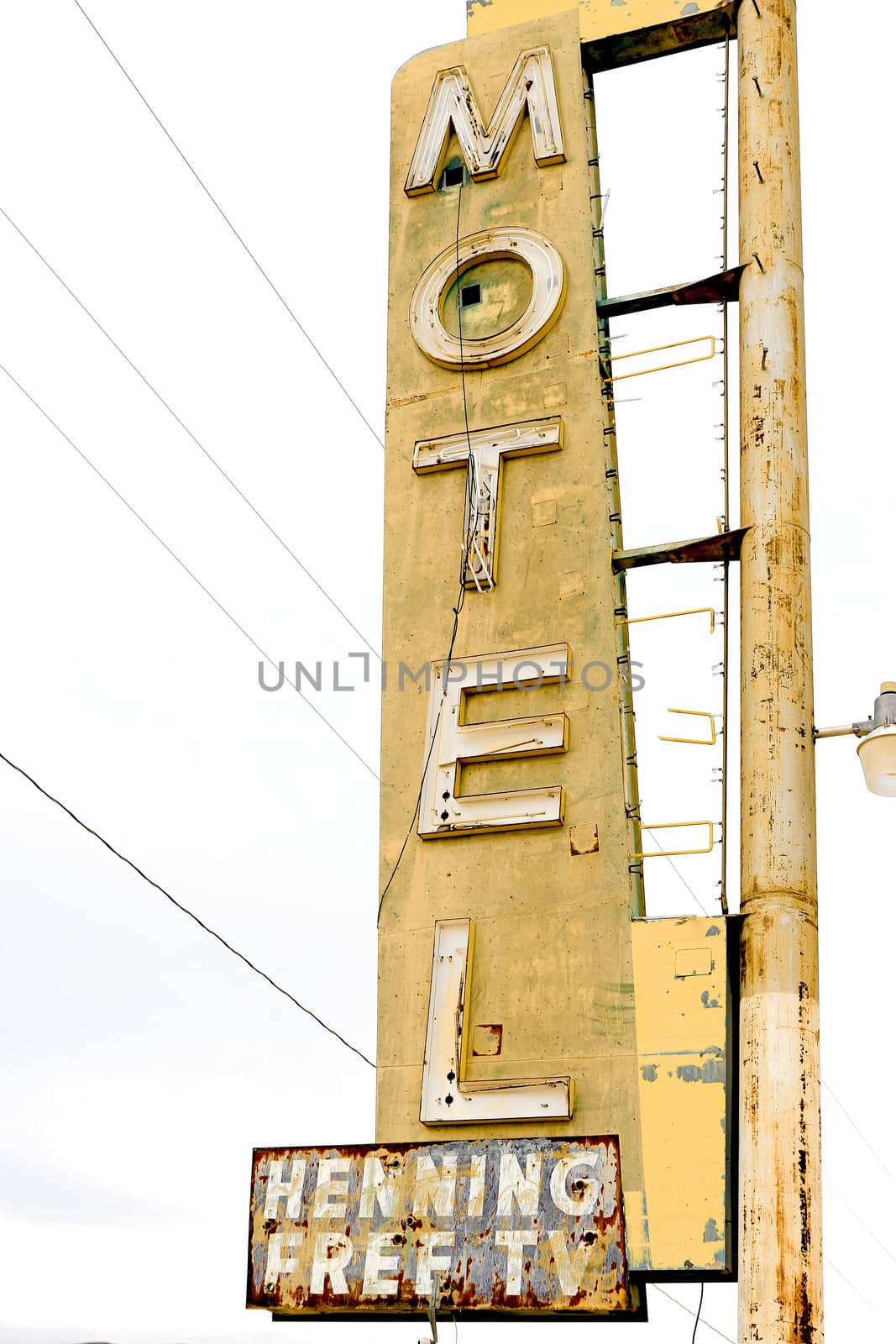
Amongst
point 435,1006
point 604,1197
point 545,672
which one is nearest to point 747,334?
point 545,672

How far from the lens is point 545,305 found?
12656mm

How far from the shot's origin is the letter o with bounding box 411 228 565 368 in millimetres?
12641

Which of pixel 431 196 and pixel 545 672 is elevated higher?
pixel 431 196

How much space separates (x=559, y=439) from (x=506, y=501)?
0.58 m

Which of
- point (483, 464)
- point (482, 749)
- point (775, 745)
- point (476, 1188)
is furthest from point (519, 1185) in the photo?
point (483, 464)

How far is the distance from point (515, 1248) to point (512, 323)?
22.4 feet

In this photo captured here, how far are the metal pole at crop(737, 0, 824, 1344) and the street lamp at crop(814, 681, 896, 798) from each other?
2.70 feet

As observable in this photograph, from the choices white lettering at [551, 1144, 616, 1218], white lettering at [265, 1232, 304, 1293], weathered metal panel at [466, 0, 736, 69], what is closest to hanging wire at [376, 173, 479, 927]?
weathered metal panel at [466, 0, 736, 69]

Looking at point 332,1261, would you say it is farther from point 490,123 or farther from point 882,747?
point 490,123

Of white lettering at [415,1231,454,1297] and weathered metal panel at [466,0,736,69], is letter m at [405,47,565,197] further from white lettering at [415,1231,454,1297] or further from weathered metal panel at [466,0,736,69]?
white lettering at [415,1231,454,1297]

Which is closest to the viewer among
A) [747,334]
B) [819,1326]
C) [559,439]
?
[819,1326]

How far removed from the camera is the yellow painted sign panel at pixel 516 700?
10172mm

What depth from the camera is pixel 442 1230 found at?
930 centimetres

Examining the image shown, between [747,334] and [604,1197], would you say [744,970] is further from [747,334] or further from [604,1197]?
[747,334]
